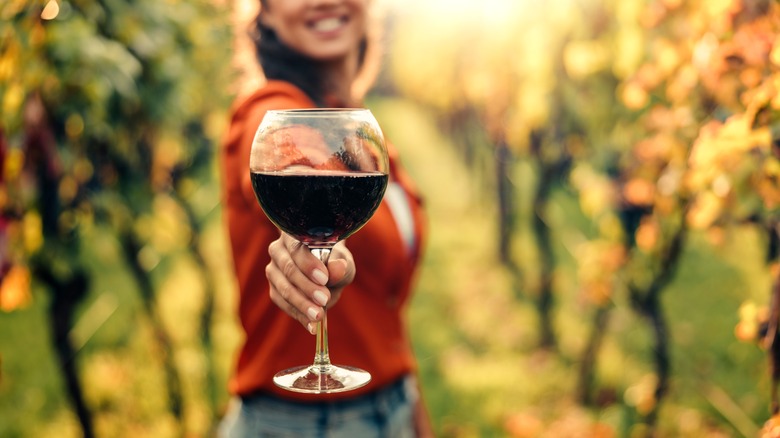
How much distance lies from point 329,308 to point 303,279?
0.73 m

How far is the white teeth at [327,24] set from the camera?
2190 mm

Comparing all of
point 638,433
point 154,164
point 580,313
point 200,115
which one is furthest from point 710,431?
point 200,115

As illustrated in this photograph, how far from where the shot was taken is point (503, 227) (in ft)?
33.2

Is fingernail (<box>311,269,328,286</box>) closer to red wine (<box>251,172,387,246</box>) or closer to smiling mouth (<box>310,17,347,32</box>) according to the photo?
red wine (<box>251,172,387,246</box>)

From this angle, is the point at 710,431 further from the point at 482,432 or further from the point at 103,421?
the point at 103,421

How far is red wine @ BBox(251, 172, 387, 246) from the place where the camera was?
1.47m

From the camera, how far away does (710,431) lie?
16.4 feet

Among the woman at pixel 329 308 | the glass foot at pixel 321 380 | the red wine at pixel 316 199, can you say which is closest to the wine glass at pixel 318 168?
the red wine at pixel 316 199

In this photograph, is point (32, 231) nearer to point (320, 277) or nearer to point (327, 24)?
point (327, 24)

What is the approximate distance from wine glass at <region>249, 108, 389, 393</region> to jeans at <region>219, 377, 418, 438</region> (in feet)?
2.69

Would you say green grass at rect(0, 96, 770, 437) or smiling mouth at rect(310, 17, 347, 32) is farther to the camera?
green grass at rect(0, 96, 770, 437)

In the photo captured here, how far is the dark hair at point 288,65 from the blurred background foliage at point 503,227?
332 millimetres

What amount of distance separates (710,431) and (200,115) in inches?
185

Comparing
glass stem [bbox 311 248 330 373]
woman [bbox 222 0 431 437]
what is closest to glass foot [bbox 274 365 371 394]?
glass stem [bbox 311 248 330 373]
